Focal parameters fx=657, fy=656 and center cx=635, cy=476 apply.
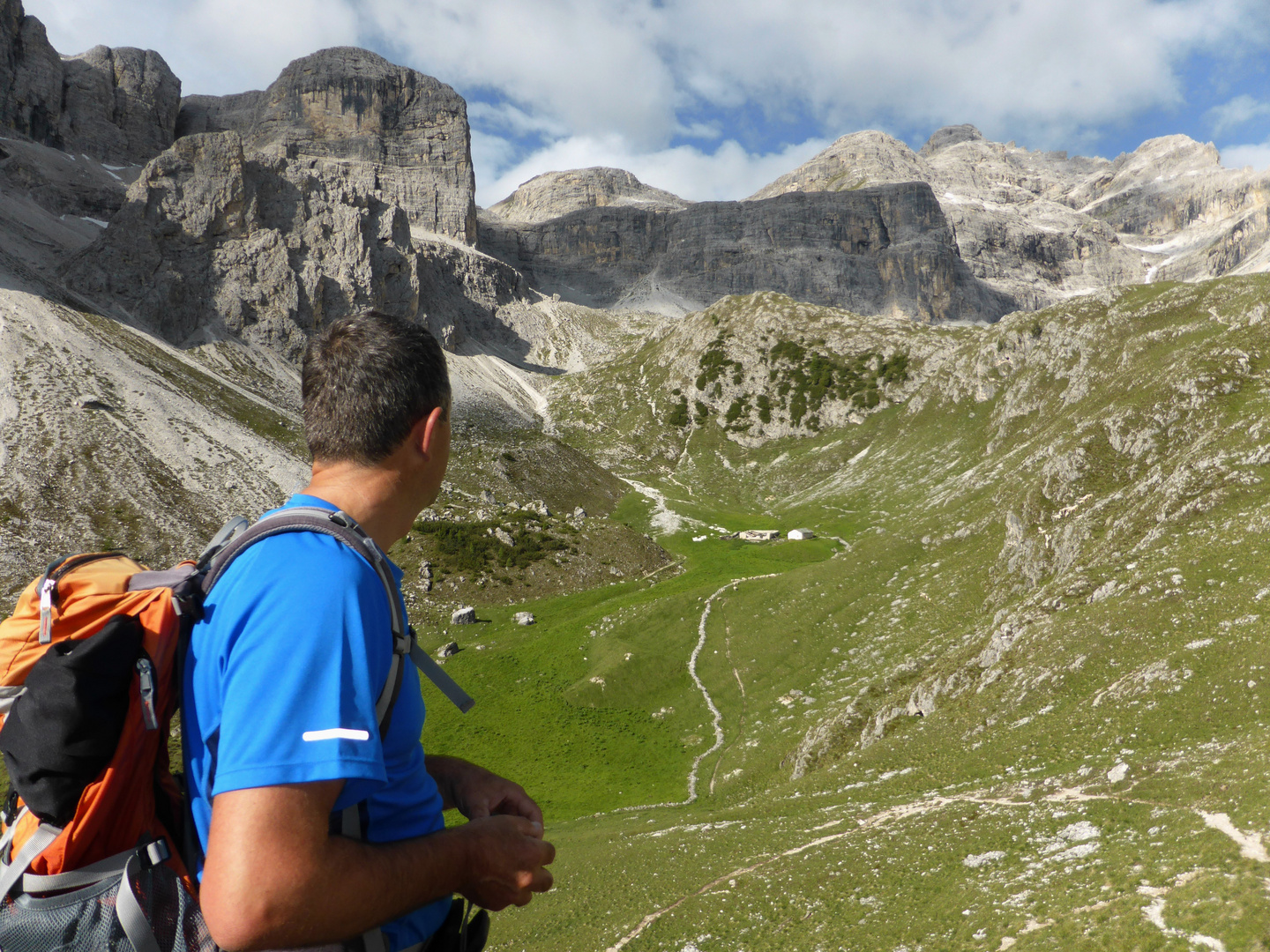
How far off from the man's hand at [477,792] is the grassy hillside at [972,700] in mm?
10155

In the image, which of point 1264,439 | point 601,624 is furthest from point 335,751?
point 601,624

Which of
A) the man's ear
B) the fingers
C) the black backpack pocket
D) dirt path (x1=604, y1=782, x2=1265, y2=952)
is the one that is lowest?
dirt path (x1=604, y1=782, x2=1265, y2=952)

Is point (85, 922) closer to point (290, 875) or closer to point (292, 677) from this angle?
point (290, 875)

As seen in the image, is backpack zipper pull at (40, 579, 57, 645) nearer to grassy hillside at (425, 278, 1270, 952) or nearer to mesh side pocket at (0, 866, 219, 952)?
mesh side pocket at (0, 866, 219, 952)

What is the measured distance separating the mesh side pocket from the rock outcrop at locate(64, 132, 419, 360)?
15422 cm

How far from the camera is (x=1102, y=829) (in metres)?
13.6

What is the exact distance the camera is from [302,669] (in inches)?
112

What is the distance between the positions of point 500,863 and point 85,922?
189 cm

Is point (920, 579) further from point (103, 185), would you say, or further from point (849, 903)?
point (103, 185)

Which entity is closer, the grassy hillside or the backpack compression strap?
the backpack compression strap

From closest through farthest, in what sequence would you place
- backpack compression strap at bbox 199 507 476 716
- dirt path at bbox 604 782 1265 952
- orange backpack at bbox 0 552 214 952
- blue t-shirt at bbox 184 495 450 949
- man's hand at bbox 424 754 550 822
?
blue t-shirt at bbox 184 495 450 949
orange backpack at bbox 0 552 214 952
backpack compression strap at bbox 199 507 476 716
man's hand at bbox 424 754 550 822
dirt path at bbox 604 782 1265 952

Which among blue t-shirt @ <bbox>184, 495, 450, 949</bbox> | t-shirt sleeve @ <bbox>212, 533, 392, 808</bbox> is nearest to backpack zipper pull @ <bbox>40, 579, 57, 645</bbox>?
blue t-shirt @ <bbox>184, 495, 450, 949</bbox>

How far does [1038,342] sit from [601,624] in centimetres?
6877

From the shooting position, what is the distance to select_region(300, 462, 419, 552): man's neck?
381 cm
